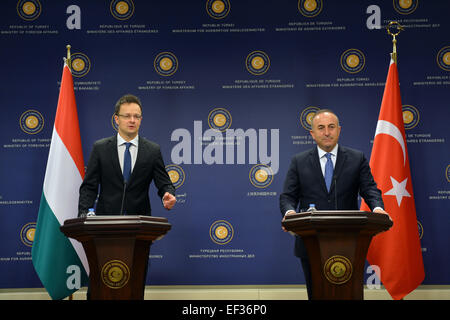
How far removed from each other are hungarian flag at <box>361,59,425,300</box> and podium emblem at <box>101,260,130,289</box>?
225 cm

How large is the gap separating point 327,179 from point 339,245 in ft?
2.29

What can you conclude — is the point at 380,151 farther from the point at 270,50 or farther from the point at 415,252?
the point at 270,50

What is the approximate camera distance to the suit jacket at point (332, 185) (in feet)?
10.6

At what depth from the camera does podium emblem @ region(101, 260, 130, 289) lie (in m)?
2.64

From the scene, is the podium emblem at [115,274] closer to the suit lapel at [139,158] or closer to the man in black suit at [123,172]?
the man in black suit at [123,172]

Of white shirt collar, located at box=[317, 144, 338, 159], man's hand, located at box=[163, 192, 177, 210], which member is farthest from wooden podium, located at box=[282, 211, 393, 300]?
man's hand, located at box=[163, 192, 177, 210]

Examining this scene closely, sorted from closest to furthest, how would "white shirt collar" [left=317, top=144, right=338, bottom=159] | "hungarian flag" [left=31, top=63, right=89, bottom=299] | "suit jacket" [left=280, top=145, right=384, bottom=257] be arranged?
1. "suit jacket" [left=280, top=145, right=384, bottom=257]
2. "white shirt collar" [left=317, top=144, right=338, bottom=159]
3. "hungarian flag" [left=31, top=63, right=89, bottom=299]

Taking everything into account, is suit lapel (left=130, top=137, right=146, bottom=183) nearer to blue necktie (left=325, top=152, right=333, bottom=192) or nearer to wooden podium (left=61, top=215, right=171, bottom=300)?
wooden podium (left=61, top=215, right=171, bottom=300)

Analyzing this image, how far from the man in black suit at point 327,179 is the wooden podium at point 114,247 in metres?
1.03

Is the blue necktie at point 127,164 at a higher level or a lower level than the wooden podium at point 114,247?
higher

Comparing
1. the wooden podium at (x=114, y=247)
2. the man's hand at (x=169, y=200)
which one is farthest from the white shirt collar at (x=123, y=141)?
the wooden podium at (x=114, y=247)

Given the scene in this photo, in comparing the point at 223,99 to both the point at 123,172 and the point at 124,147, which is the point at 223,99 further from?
the point at 123,172

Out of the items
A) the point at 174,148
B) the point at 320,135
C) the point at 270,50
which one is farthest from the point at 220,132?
the point at 320,135

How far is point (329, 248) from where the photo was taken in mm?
2680
